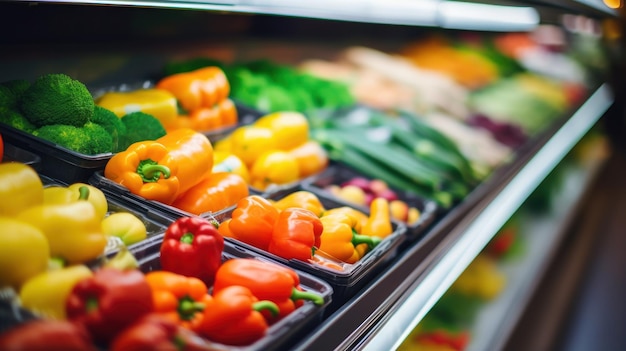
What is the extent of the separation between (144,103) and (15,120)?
49cm

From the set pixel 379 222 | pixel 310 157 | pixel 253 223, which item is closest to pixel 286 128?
pixel 310 157

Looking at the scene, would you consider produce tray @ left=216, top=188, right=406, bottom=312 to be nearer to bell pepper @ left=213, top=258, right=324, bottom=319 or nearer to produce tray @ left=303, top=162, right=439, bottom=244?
bell pepper @ left=213, top=258, right=324, bottom=319

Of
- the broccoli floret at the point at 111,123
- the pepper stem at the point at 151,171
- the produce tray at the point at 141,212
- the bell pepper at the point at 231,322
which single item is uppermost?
the broccoli floret at the point at 111,123

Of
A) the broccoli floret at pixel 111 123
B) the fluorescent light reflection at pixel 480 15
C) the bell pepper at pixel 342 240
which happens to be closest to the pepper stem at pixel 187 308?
the bell pepper at pixel 342 240

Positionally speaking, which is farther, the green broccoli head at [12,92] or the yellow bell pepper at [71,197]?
the green broccoli head at [12,92]

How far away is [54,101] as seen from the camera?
61.9 inches

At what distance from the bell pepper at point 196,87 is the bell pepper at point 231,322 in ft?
4.06

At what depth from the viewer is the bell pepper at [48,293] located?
1.01 meters

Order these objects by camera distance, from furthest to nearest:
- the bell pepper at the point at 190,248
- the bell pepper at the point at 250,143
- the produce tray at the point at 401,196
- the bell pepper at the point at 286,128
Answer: the bell pepper at the point at 286,128 < the bell pepper at the point at 250,143 < the produce tray at the point at 401,196 < the bell pepper at the point at 190,248

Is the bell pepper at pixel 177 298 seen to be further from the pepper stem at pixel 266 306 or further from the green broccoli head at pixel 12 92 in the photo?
the green broccoli head at pixel 12 92

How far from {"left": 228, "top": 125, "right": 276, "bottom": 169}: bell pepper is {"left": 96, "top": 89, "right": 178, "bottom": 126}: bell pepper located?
25cm

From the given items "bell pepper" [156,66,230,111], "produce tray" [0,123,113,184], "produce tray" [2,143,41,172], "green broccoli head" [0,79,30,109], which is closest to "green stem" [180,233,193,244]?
"produce tray" [0,123,113,184]

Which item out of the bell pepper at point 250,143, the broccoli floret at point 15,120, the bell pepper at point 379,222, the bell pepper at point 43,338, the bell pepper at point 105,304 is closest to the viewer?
the bell pepper at point 43,338

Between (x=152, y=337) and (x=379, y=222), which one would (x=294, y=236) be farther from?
(x=152, y=337)
